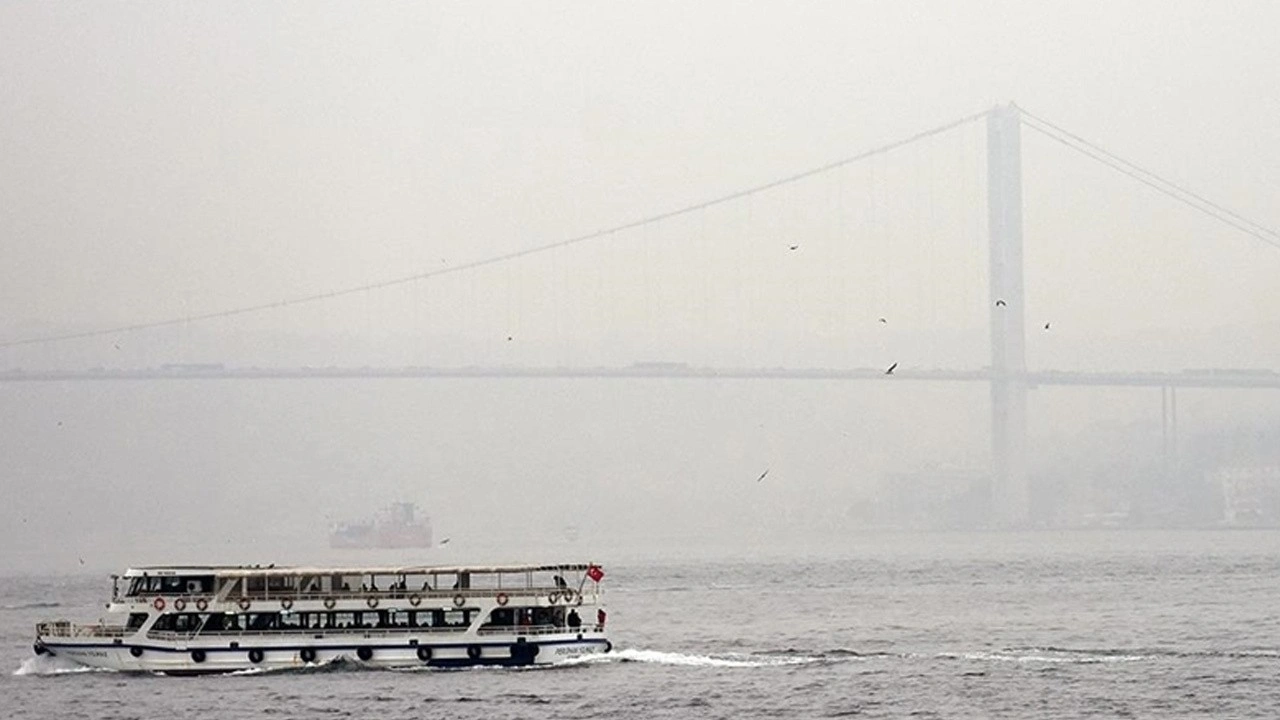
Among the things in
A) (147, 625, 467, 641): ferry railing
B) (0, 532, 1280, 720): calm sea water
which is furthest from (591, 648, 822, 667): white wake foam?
(147, 625, 467, 641): ferry railing

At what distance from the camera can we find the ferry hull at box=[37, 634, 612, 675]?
4803 centimetres

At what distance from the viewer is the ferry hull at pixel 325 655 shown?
48.0 metres

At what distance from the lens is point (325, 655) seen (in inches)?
1896

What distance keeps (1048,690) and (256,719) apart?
13904 mm

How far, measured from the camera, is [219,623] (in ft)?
158

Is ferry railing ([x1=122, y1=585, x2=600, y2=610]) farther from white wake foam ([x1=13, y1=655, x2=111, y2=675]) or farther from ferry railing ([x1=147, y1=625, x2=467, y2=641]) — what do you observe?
white wake foam ([x1=13, y1=655, x2=111, y2=675])

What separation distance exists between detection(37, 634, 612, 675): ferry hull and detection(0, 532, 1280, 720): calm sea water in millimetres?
402

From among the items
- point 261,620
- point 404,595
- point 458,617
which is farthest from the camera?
point 458,617

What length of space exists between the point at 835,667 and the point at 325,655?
32.5 ft

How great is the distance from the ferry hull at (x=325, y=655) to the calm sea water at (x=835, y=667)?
0.40 meters

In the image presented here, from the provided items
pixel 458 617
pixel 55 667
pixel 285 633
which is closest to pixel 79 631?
pixel 55 667

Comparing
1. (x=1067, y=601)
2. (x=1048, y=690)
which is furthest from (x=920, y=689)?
(x=1067, y=601)

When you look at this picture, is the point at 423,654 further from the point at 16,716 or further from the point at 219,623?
the point at 16,716

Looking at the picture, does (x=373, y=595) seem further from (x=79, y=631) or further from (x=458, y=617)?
(x=79, y=631)
